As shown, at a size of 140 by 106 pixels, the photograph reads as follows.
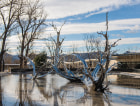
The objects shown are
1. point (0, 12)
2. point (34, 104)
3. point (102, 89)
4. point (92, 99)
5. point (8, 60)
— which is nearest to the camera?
point (34, 104)

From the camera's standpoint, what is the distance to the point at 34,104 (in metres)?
7.88

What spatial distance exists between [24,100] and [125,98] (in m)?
4.76

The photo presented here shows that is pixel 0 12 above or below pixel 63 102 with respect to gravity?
above

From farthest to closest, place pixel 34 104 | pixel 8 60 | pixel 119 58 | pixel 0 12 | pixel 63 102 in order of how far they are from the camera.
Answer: pixel 8 60, pixel 119 58, pixel 0 12, pixel 63 102, pixel 34 104

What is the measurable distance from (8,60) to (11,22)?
3745cm

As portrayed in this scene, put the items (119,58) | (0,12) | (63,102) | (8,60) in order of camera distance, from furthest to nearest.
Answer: (8,60) < (119,58) < (0,12) < (63,102)

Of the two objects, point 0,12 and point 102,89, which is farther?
point 0,12

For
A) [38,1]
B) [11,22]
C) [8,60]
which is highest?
[38,1]

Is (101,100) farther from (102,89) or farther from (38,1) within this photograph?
(38,1)

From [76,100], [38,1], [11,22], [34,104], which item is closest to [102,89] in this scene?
[76,100]

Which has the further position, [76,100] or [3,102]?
[76,100]

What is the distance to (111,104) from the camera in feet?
26.5

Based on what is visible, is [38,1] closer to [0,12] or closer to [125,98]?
[0,12]

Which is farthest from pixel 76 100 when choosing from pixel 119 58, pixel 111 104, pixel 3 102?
pixel 119 58
